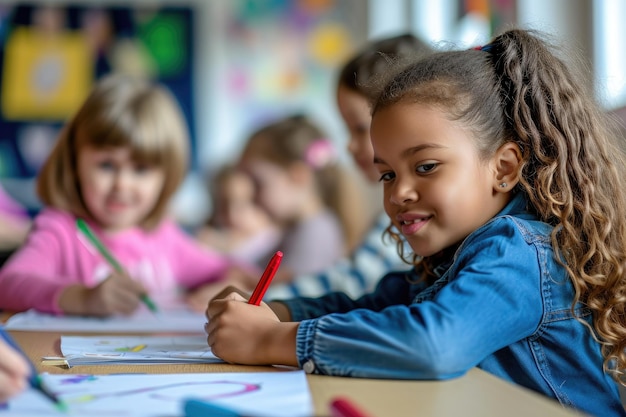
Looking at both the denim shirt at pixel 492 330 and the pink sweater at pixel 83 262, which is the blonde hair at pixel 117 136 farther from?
the denim shirt at pixel 492 330

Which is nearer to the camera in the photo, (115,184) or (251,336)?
(251,336)

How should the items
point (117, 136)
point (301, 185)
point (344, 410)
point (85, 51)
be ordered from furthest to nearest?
point (85, 51) < point (301, 185) < point (117, 136) < point (344, 410)

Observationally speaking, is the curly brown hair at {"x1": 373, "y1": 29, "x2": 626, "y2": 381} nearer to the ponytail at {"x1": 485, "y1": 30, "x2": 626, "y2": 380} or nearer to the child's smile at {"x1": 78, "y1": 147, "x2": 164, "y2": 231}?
the ponytail at {"x1": 485, "y1": 30, "x2": 626, "y2": 380}

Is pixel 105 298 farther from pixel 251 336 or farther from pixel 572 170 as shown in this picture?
pixel 572 170

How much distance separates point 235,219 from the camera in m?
3.32

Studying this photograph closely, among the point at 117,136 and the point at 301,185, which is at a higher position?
the point at 117,136

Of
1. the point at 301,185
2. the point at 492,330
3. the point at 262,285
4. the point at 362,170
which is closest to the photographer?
the point at 492,330

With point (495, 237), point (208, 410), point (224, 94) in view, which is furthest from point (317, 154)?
point (208, 410)

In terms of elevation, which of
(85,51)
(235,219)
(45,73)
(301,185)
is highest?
(85,51)

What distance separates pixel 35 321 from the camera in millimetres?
1191

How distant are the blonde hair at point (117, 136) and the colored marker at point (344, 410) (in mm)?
1167

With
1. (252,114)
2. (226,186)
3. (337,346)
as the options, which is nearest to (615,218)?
(337,346)

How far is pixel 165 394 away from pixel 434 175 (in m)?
0.39

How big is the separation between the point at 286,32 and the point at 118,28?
3.14ft
